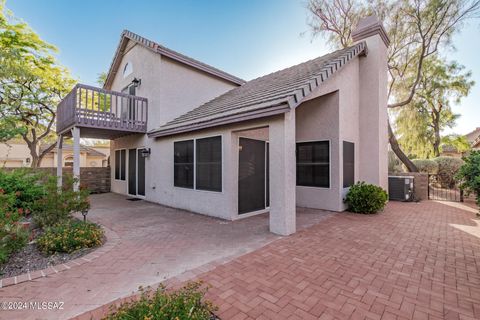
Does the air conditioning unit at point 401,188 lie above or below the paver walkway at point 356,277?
above

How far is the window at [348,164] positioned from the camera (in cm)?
804

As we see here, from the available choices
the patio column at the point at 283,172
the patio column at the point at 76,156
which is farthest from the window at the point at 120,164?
the patio column at the point at 283,172

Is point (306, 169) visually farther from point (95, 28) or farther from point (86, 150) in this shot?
point (86, 150)

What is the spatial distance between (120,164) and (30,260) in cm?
947

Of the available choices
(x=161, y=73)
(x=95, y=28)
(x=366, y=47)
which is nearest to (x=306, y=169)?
(x=366, y=47)

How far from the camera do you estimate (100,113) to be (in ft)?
30.6

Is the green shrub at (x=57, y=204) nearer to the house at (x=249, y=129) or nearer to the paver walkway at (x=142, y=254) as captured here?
the paver walkway at (x=142, y=254)

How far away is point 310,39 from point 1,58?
18145mm

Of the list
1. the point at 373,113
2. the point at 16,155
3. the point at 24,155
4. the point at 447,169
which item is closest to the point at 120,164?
the point at 373,113

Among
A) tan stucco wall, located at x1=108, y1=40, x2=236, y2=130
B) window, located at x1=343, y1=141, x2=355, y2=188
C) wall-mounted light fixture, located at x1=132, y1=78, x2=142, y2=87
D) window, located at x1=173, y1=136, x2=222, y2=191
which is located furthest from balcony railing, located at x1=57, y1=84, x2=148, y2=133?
window, located at x1=343, y1=141, x2=355, y2=188

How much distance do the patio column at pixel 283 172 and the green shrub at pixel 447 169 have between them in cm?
1521

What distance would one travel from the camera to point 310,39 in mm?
15383

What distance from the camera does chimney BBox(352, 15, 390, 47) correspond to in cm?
887

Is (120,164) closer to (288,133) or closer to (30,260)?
(30,260)
